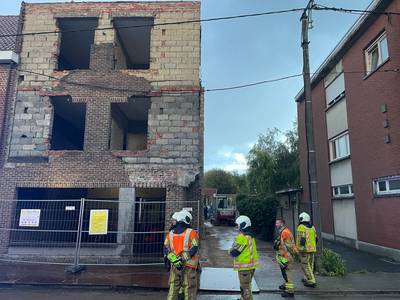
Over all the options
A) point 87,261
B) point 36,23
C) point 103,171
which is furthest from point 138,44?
point 87,261

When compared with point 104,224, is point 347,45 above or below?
above

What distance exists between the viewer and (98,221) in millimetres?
9781

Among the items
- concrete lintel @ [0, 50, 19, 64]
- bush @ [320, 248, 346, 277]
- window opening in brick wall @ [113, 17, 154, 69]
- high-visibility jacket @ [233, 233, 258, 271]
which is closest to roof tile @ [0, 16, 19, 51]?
concrete lintel @ [0, 50, 19, 64]

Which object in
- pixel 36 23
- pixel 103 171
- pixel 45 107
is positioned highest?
pixel 36 23

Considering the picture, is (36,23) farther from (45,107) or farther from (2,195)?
(2,195)

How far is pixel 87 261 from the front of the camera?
426 inches

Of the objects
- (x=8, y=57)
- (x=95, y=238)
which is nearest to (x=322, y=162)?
(x=95, y=238)

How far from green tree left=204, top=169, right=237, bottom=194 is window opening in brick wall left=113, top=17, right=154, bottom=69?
132 feet

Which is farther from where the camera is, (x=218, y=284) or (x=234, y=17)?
(x=234, y=17)

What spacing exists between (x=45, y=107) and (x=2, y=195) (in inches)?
138

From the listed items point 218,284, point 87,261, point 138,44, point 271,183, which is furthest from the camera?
point 271,183

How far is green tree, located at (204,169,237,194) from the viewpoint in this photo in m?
54.4

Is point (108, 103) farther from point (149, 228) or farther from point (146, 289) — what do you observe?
point (146, 289)

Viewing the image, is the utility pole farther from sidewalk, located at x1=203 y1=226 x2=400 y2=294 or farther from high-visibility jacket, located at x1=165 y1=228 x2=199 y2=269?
high-visibility jacket, located at x1=165 y1=228 x2=199 y2=269
